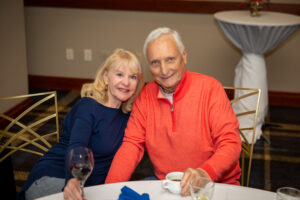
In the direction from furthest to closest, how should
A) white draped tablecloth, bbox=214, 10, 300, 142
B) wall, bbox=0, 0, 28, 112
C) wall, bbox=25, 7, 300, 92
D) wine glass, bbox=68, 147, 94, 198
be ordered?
wall, bbox=25, 7, 300, 92 < wall, bbox=0, 0, 28, 112 < white draped tablecloth, bbox=214, 10, 300, 142 < wine glass, bbox=68, 147, 94, 198

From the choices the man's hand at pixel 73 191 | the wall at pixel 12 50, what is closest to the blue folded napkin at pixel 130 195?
the man's hand at pixel 73 191

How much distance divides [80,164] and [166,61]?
0.72 m

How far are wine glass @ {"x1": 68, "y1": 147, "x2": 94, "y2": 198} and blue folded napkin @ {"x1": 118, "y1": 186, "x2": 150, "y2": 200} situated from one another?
144mm

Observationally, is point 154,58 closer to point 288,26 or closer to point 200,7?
point 288,26

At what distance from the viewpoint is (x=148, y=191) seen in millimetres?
1430

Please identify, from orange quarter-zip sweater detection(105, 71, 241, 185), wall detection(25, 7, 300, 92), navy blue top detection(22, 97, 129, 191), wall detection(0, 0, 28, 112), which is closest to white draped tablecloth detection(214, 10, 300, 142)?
wall detection(25, 7, 300, 92)

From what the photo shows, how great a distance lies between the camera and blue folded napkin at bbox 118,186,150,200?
134cm

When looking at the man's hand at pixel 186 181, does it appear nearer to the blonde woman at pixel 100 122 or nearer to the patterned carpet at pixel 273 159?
the blonde woman at pixel 100 122

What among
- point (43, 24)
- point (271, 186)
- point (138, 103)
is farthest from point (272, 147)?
point (43, 24)

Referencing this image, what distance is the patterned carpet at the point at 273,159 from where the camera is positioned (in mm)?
2936

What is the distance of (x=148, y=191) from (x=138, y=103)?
1.99ft

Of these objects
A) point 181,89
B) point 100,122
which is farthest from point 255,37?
point 100,122

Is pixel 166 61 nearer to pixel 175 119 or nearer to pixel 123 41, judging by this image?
pixel 175 119

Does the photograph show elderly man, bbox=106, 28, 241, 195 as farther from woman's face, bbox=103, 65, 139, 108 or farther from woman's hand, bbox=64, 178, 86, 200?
woman's hand, bbox=64, 178, 86, 200
